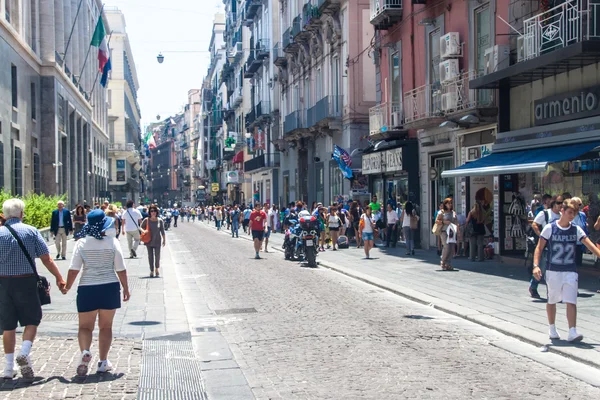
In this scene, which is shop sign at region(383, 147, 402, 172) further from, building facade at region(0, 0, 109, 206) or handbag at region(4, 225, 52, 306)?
handbag at region(4, 225, 52, 306)

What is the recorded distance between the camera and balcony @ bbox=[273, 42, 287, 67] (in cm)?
4481

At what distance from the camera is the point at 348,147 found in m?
32.0

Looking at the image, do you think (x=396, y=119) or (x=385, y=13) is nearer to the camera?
(x=385, y=13)

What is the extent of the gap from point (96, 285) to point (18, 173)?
2803 cm

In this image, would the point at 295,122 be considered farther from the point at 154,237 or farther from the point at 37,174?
the point at 154,237

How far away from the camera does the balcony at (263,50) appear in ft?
168

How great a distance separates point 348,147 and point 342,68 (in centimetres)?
360

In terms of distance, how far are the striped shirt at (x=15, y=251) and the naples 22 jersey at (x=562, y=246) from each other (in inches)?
223

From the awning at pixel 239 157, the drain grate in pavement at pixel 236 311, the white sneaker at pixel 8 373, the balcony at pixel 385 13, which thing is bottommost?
the drain grate in pavement at pixel 236 311

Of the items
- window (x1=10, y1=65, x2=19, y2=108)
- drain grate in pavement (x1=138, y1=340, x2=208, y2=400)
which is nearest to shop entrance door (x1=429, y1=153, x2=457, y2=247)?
drain grate in pavement (x1=138, y1=340, x2=208, y2=400)

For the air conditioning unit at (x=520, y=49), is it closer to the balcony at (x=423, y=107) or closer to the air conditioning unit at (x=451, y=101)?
the air conditioning unit at (x=451, y=101)

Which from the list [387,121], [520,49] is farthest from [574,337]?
[387,121]

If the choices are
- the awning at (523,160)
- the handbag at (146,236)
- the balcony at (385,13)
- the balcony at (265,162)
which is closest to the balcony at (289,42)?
the balcony at (265,162)

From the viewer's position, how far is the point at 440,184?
23.8m
